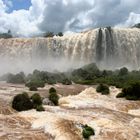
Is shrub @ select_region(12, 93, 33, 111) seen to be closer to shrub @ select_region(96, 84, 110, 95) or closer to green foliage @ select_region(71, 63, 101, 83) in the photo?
shrub @ select_region(96, 84, 110, 95)

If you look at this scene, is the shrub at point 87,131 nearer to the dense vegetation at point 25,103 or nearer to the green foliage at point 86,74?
the dense vegetation at point 25,103

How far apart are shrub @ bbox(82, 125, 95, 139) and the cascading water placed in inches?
2019

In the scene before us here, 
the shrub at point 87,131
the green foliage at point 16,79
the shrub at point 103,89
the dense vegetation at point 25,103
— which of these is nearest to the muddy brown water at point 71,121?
the shrub at point 87,131

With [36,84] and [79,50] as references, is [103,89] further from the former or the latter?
[79,50]

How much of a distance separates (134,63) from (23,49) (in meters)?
23.1

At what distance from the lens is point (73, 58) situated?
89.8 m

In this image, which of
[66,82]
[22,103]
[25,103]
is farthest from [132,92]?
[66,82]

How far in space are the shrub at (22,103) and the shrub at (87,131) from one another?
332 inches

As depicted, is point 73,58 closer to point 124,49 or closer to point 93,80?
point 124,49

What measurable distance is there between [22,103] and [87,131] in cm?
985

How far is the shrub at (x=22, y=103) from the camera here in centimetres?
4026

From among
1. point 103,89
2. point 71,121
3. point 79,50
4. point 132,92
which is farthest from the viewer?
point 79,50

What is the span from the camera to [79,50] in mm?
88812

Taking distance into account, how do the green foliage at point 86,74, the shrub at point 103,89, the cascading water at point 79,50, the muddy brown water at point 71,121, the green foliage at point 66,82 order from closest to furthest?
1. the muddy brown water at point 71,121
2. the shrub at point 103,89
3. the green foliage at point 66,82
4. the green foliage at point 86,74
5. the cascading water at point 79,50
